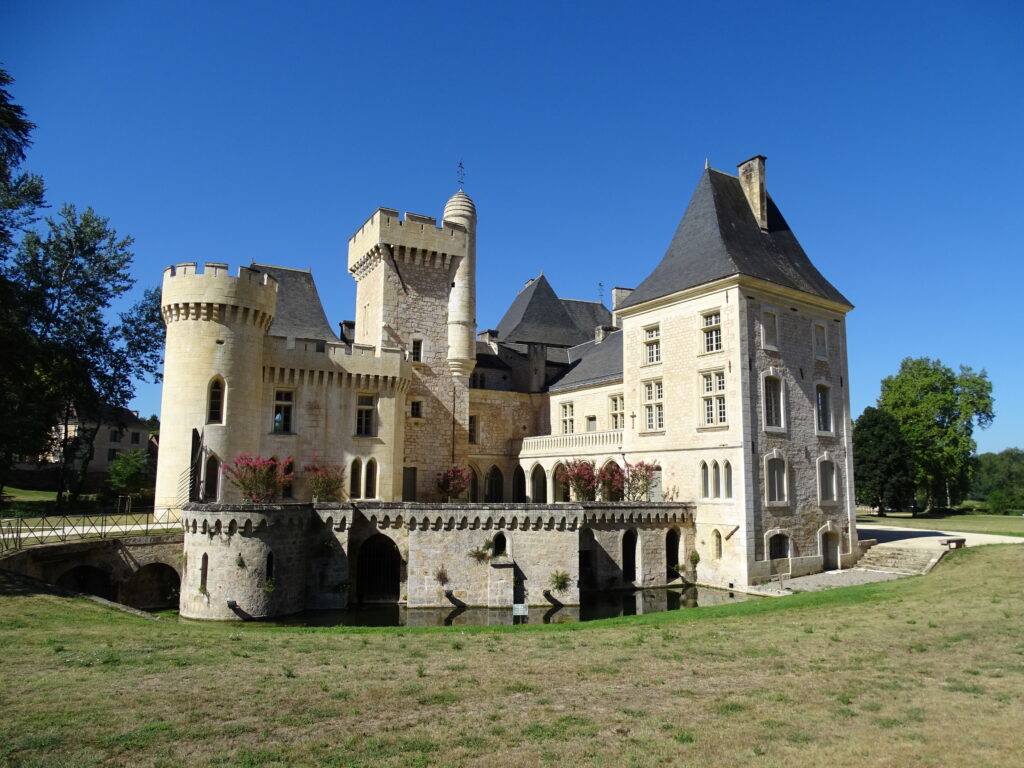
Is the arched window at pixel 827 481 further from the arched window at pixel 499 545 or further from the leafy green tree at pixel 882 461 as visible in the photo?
the leafy green tree at pixel 882 461

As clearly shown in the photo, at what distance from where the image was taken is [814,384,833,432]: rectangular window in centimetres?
2819

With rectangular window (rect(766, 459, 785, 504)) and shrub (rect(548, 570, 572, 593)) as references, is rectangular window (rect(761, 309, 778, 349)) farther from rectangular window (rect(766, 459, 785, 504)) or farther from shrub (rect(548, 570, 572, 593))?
shrub (rect(548, 570, 572, 593))

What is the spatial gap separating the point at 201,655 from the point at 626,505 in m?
17.4

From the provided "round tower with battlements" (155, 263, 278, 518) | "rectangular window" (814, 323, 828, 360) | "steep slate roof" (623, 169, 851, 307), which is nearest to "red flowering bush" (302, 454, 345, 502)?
"round tower with battlements" (155, 263, 278, 518)

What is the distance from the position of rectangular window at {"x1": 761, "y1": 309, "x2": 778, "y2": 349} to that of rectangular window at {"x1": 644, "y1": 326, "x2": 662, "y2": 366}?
4.26m

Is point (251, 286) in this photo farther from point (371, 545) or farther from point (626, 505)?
point (626, 505)

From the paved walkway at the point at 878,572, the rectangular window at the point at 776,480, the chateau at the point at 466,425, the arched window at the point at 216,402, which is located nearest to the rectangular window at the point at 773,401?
the chateau at the point at 466,425

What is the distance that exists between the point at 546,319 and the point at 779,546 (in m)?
22.1

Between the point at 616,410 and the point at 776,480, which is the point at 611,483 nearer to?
the point at 776,480

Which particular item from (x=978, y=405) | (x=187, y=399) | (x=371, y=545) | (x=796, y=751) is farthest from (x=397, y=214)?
(x=978, y=405)

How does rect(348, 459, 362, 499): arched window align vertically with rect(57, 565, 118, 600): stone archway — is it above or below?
above

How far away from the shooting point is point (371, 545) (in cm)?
2414

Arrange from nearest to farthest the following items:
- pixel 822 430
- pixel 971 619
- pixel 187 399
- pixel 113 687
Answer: pixel 113 687 < pixel 971 619 < pixel 187 399 < pixel 822 430

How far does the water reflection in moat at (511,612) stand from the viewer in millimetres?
20234
